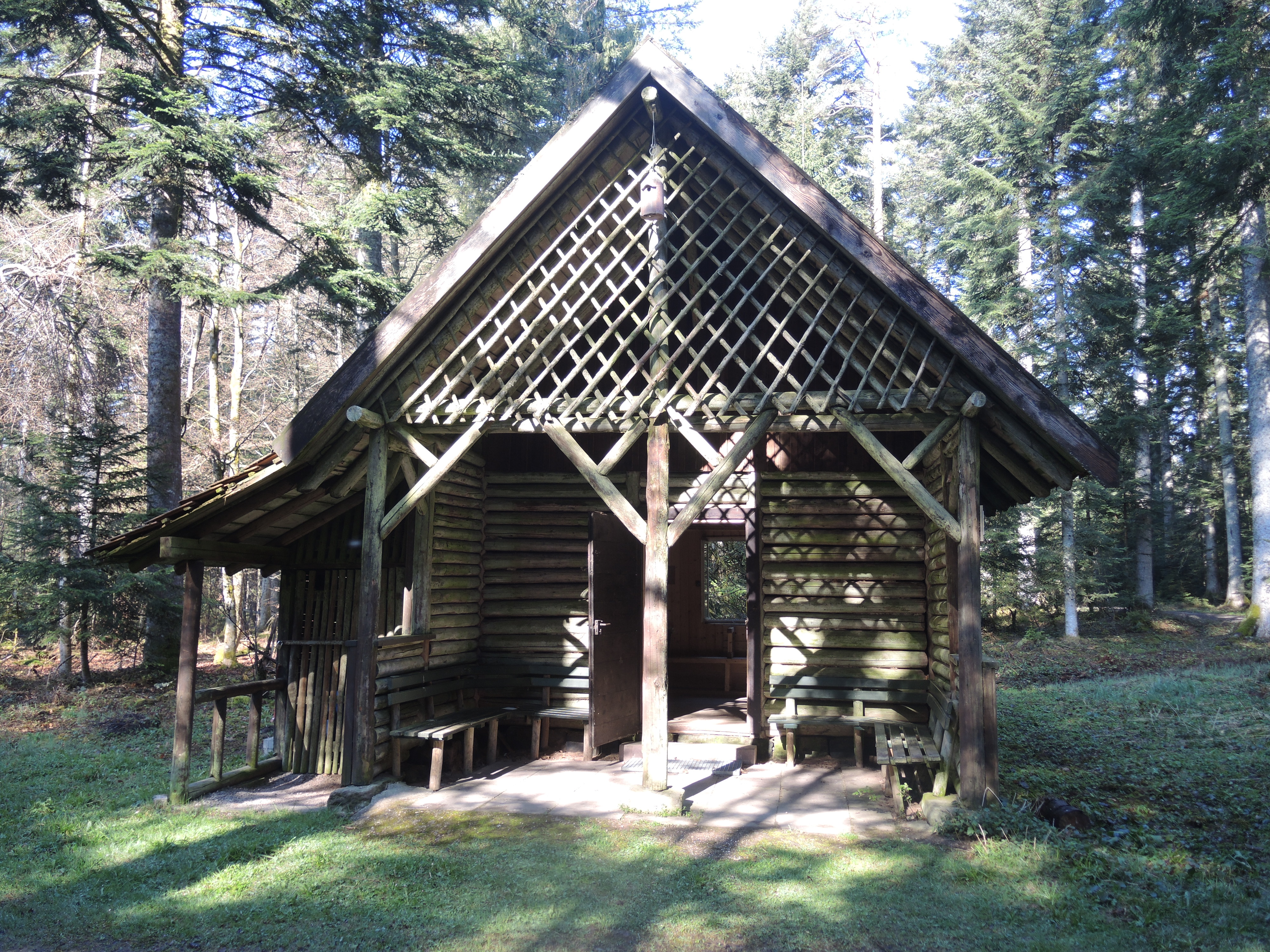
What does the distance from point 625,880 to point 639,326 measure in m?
4.56

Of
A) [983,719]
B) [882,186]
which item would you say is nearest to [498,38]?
[882,186]

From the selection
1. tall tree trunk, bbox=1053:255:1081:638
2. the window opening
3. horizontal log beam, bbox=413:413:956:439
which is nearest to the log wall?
horizontal log beam, bbox=413:413:956:439

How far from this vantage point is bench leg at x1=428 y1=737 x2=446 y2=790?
7.44 metres

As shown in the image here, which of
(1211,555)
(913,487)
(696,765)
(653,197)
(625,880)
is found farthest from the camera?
(1211,555)

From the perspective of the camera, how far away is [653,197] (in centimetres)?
726

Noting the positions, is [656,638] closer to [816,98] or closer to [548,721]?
[548,721]

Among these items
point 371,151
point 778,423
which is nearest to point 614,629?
point 778,423

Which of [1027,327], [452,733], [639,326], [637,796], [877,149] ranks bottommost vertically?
[637,796]

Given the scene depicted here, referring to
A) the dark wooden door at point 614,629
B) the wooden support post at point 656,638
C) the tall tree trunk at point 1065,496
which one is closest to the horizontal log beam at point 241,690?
the dark wooden door at point 614,629

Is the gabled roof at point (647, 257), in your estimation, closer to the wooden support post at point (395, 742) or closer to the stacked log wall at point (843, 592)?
the stacked log wall at point (843, 592)

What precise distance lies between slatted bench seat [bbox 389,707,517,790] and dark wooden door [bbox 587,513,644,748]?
41.7 inches

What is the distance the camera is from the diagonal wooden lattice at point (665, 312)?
707 cm

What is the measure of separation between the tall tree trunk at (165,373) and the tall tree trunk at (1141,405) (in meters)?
21.0

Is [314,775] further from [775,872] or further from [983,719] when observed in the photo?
[983,719]
